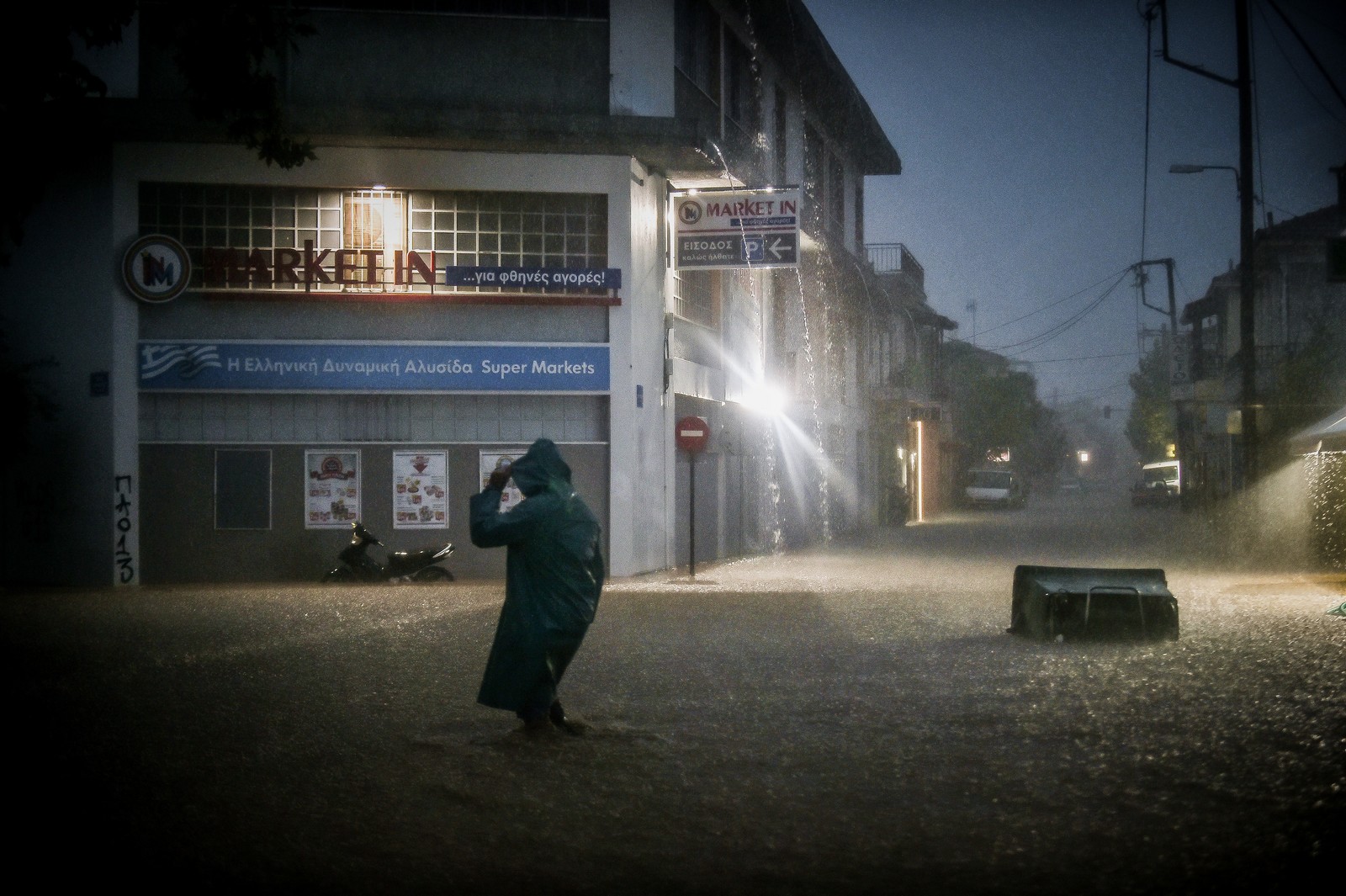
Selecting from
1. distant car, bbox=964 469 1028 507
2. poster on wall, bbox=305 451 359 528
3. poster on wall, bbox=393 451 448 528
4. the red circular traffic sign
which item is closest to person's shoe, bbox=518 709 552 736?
the red circular traffic sign

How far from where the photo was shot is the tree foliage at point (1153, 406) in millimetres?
86500

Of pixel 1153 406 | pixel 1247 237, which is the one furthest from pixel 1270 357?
pixel 1153 406

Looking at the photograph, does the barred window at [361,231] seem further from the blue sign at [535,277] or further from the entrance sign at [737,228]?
the entrance sign at [737,228]

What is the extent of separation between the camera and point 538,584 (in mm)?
8305

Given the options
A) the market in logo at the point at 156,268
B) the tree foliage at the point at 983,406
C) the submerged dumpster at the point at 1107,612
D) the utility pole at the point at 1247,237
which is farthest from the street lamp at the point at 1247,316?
the tree foliage at the point at 983,406

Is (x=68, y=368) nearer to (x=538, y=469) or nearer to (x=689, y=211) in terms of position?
(x=689, y=211)

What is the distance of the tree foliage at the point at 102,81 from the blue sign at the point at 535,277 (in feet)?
24.5

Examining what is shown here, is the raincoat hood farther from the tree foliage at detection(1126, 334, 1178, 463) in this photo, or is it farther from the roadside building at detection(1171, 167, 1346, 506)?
the tree foliage at detection(1126, 334, 1178, 463)

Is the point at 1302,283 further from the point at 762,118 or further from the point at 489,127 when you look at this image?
the point at 489,127

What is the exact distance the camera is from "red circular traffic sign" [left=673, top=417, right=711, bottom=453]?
2112cm

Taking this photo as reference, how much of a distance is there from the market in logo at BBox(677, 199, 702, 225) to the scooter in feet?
21.0

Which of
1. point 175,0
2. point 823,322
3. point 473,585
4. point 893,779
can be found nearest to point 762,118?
point 823,322

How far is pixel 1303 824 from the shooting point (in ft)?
20.1

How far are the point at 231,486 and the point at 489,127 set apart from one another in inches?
250
